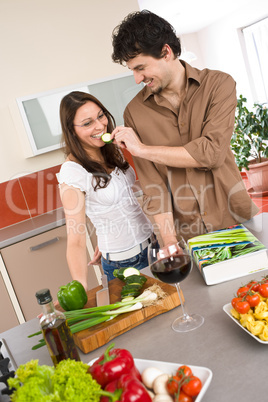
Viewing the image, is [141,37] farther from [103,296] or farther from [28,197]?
[28,197]

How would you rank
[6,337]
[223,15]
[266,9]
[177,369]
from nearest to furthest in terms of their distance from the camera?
[177,369] → [6,337] → [266,9] → [223,15]

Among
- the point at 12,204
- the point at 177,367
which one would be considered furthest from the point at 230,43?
the point at 177,367

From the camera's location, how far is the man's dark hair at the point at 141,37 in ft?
5.04

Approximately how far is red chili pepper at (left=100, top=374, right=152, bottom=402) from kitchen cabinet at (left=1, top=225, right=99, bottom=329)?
2301mm

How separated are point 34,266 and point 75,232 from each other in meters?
1.55

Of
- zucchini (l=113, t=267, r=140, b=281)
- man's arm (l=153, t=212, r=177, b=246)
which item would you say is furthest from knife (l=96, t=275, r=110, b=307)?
man's arm (l=153, t=212, r=177, b=246)

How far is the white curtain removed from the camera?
7594 mm

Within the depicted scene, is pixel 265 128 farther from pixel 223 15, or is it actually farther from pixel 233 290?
pixel 233 290

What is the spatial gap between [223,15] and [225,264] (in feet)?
26.2

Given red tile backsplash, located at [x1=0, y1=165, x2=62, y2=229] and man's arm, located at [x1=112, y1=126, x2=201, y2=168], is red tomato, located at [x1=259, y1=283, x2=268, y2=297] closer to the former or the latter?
man's arm, located at [x1=112, y1=126, x2=201, y2=168]

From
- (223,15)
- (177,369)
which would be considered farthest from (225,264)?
(223,15)

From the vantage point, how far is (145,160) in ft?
5.58

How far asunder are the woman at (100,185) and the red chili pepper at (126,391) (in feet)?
3.06

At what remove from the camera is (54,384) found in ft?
2.12
